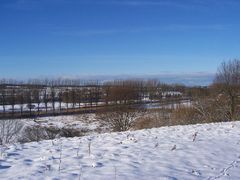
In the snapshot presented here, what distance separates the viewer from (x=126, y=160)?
7414 millimetres

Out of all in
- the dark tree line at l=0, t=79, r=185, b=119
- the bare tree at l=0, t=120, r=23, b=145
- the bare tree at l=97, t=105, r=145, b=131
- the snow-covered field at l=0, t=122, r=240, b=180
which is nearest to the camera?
the snow-covered field at l=0, t=122, r=240, b=180

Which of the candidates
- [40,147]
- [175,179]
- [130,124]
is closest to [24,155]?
[40,147]

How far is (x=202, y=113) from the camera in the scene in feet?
124

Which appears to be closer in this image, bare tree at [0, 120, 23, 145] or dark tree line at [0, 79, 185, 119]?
bare tree at [0, 120, 23, 145]

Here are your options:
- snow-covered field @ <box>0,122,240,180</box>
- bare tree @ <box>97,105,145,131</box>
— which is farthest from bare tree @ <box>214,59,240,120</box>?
snow-covered field @ <box>0,122,240,180</box>

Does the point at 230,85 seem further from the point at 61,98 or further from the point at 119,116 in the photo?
the point at 61,98

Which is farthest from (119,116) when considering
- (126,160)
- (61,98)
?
(61,98)

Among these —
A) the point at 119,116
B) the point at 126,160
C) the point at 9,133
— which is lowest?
the point at 9,133

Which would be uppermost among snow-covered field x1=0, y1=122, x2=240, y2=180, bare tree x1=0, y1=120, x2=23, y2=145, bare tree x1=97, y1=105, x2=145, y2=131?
snow-covered field x1=0, y1=122, x2=240, y2=180

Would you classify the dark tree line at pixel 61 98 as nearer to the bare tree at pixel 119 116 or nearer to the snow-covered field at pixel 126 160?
the bare tree at pixel 119 116

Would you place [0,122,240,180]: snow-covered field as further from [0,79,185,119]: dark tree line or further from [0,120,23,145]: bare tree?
[0,79,185,119]: dark tree line

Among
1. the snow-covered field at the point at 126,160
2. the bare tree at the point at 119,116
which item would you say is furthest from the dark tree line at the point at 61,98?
the snow-covered field at the point at 126,160

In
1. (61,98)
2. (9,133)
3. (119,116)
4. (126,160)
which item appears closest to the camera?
(126,160)

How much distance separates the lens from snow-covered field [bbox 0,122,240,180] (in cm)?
630
